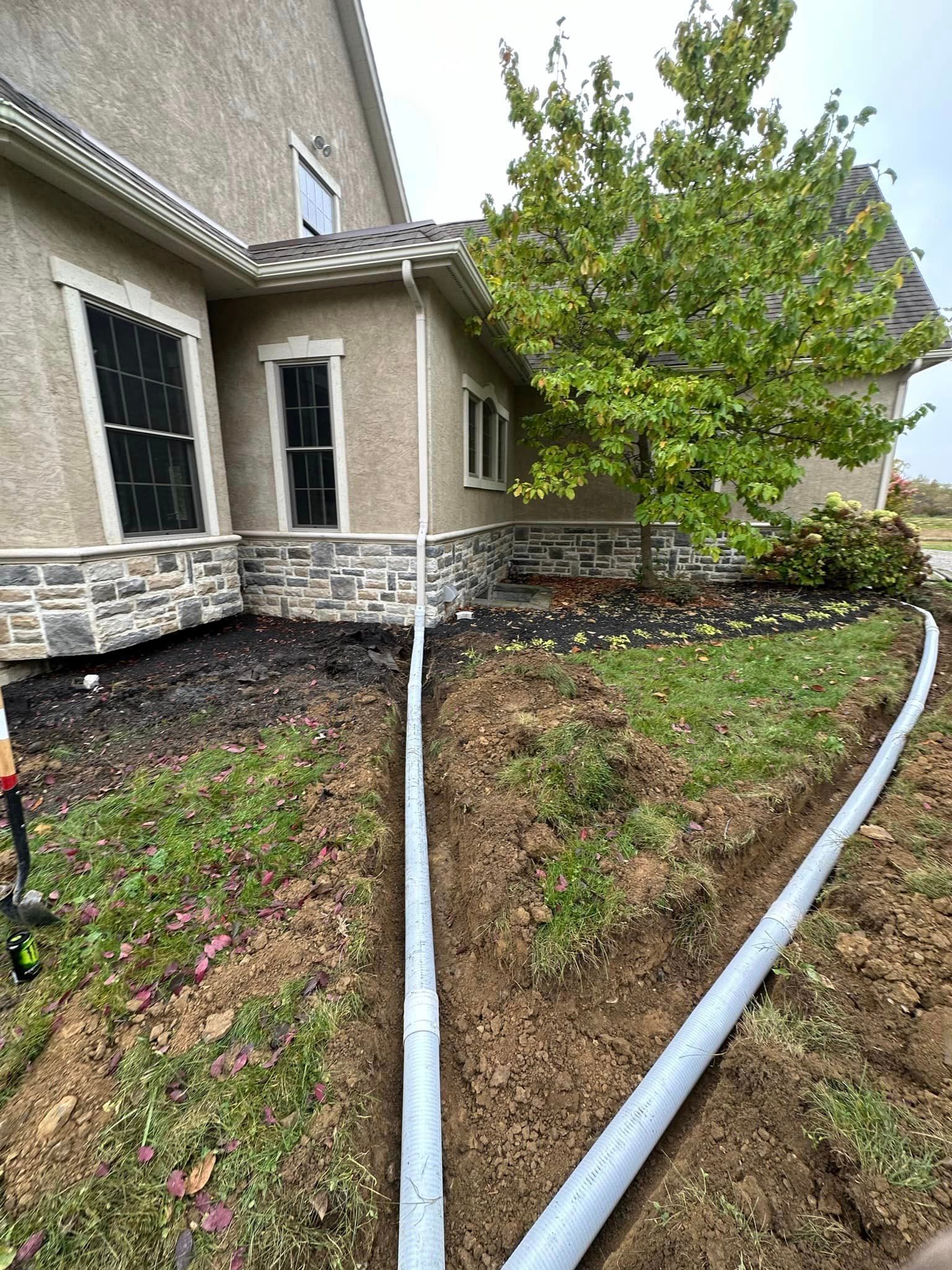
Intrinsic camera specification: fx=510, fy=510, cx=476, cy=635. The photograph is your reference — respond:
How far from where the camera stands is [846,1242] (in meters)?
1.19

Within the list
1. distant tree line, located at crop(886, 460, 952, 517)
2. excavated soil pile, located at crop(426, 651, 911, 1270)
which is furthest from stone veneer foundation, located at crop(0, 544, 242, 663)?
distant tree line, located at crop(886, 460, 952, 517)

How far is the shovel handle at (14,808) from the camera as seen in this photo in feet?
5.93

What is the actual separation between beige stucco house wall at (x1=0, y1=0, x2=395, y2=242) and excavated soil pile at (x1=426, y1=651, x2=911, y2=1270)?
22.9 ft

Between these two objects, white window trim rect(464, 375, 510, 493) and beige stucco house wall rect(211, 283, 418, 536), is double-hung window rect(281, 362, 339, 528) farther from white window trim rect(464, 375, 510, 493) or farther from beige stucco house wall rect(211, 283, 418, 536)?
white window trim rect(464, 375, 510, 493)

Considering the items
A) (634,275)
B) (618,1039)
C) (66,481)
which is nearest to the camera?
(618,1039)

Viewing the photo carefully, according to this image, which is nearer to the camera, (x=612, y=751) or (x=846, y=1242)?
(x=846, y=1242)

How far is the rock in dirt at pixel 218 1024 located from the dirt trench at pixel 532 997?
0.73 m

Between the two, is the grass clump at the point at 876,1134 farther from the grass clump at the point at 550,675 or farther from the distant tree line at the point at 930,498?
the distant tree line at the point at 930,498

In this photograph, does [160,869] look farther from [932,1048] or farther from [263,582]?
[263,582]

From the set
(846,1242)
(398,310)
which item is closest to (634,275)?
(398,310)

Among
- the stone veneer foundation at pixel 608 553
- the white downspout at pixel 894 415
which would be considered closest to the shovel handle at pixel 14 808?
the stone veneer foundation at pixel 608 553

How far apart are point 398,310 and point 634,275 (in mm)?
3097

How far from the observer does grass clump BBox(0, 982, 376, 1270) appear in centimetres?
123

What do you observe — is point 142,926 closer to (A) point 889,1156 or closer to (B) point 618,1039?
(B) point 618,1039
